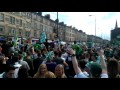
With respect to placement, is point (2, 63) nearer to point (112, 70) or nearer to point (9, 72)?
point (9, 72)

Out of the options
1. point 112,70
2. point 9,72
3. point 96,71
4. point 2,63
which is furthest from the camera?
point 2,63

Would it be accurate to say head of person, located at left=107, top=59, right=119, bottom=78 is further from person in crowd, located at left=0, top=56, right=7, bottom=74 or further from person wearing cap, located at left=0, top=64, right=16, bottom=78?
person in crowd, located at left=0, top=56, right=7, bottom=74

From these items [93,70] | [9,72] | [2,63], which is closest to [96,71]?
[93,70]

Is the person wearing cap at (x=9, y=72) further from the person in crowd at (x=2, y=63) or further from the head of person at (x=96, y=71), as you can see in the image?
the head of person at (x=96, y=71)

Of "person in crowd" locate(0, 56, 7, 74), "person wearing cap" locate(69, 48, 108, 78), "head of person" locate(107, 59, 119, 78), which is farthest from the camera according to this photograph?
"person in crowd" locate(0, 56, 7, 74)

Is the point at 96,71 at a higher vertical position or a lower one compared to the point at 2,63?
higher

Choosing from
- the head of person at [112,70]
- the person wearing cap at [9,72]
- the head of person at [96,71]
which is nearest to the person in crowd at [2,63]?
the person wearing cap at [9,72]

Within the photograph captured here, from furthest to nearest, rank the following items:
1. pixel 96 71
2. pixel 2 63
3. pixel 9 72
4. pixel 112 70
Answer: pixel 2 63
pixel 9 72
pixel 112 70
pixel 96 71

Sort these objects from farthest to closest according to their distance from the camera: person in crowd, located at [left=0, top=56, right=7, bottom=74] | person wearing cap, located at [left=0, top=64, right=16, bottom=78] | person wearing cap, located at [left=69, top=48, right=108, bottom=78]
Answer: person wearing cap, located at [left=0, top=64, right=16, bottom=78] < person in crowd, located at [left=0, top=56, right=7, bottom=74] < person wearing cap, located at [left=69, top=48, right=108, bottom=78]

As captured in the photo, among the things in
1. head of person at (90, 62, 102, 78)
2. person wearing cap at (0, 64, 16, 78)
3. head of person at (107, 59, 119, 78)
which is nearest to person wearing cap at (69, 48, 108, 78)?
head of person at (90, 62, 102, 78)
